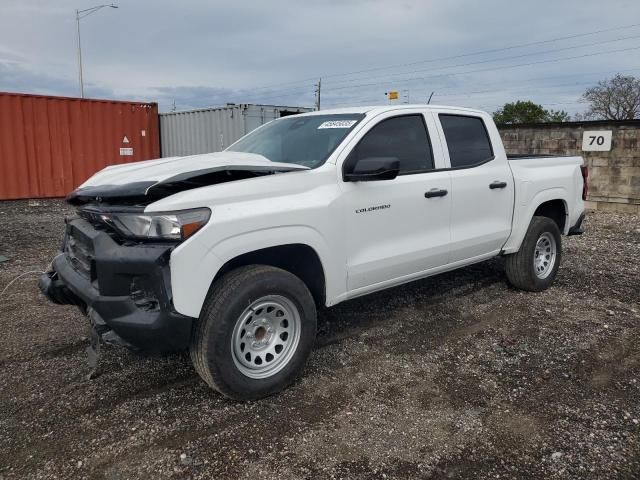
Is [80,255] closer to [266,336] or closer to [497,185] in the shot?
[266,336]

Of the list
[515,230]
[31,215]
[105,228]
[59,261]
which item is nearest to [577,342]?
[515,230]

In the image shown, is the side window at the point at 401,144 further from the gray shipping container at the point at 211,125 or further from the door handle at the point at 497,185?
the gray shipping container at the point at 211,125

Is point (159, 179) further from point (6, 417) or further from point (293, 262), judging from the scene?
point (6, 417)

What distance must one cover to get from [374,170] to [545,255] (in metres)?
3.21

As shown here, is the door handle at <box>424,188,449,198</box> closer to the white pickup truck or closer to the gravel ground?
the white pickup truck

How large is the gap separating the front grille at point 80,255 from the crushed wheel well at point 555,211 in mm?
4555

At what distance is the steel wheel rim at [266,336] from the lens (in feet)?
10.5

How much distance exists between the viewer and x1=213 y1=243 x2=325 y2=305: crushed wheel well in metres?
3.39

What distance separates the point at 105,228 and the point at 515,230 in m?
3.87

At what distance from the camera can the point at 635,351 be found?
168 inches

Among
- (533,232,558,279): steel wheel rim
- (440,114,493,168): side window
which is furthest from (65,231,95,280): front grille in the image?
(533,232,558,279): steel wheel rim

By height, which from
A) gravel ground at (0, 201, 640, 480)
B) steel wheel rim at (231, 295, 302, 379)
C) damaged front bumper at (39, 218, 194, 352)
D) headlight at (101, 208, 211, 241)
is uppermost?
headlight at (101, 208, 211, 241)

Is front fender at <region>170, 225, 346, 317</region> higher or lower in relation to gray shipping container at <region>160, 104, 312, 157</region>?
lower

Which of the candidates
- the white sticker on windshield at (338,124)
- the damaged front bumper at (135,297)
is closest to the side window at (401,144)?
the white sticker on windshield at (338,124)
